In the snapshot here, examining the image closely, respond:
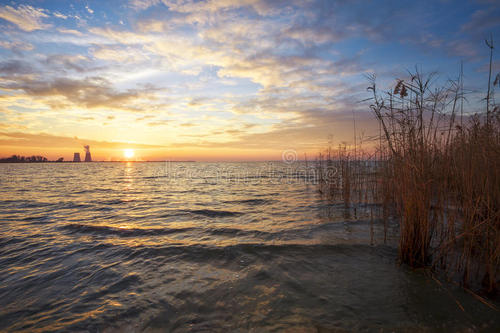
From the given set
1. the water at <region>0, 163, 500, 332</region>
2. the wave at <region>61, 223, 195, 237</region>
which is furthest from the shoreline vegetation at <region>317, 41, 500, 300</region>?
the wave at <region>61, 223, 195, 237</region>

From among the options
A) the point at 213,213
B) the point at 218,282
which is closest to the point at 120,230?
the point at 213,213

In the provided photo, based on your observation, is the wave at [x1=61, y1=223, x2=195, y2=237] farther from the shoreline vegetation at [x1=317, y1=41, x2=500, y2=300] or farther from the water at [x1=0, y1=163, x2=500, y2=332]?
the shoreline vegetation at [x1=317, y1=41, x2=500, y2=300]

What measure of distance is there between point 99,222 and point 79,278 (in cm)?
437

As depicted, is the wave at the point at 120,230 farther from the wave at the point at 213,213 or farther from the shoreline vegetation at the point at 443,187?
the shoreline vegetation at the point at 443,187

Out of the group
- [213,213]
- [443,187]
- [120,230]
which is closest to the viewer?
[443,187]

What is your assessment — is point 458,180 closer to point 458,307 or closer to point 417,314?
point 458,307

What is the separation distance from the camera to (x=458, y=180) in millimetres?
3520

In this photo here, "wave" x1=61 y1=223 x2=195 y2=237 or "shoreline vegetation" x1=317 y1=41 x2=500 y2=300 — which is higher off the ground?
"shoreline vegetation" x1=317 y1=41 x2=500 y2=300

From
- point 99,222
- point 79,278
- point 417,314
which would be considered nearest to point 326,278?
point 417,314

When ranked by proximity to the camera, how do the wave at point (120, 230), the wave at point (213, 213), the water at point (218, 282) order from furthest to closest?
the wave at point (213, 213)
the wave at point (120, 230)
the water at point (218, 282)

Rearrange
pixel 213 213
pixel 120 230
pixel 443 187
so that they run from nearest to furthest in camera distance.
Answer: pixel 443 187 < pixel 120 230 < pixel 213 213

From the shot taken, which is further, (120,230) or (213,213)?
(213,213)

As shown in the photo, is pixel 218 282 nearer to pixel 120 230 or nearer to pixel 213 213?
pixel 120 230

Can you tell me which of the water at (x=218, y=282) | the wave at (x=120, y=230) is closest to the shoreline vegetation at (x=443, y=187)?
the water at (x=218, y=282)
